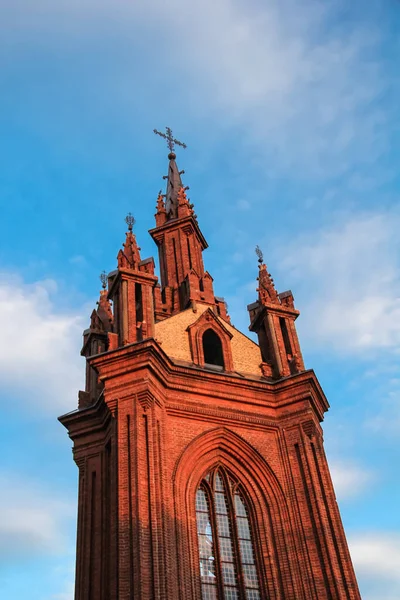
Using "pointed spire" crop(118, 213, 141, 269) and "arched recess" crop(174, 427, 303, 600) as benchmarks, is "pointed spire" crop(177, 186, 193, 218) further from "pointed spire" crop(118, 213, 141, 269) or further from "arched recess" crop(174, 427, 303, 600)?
"arched recess" crop(174, 427, 303, 600)

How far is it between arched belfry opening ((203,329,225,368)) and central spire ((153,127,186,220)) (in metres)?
9.34

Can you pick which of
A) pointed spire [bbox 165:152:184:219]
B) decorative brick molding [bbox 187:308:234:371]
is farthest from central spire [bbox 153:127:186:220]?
decorative brick molding [bbox 187:308:234:371]

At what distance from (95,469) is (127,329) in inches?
187

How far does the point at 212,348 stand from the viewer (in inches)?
1040

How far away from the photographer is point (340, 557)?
20250 millimetres

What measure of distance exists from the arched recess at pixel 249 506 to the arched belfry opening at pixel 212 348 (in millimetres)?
3854

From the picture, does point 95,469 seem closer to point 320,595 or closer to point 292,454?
point 292,454

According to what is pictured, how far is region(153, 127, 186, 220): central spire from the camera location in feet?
113

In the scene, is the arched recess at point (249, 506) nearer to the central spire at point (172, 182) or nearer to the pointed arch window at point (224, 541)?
the pointed arch window at point (224, 541)

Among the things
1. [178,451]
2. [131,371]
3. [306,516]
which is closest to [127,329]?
[131,371]

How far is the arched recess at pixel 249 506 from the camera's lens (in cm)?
1947

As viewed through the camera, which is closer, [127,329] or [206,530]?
[206,530]

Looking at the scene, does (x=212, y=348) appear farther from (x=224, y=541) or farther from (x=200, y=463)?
(x=224, y=541)

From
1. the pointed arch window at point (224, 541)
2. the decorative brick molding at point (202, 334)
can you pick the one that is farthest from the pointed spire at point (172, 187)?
the pointed arch window at point (224, 541)
